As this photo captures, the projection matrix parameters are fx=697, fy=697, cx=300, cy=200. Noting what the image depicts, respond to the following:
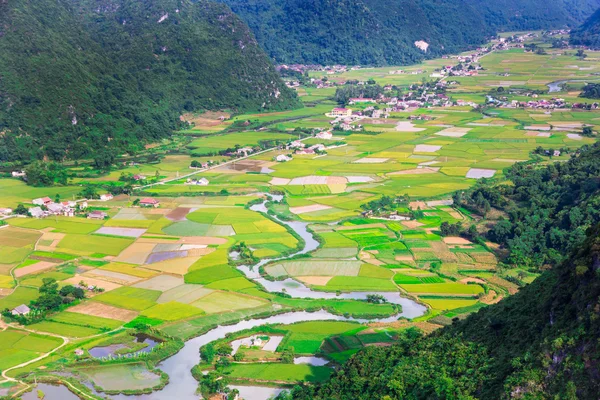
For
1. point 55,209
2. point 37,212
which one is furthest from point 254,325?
point 37,212

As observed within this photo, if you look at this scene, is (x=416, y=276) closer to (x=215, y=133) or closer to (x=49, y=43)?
(x=215, y=133)

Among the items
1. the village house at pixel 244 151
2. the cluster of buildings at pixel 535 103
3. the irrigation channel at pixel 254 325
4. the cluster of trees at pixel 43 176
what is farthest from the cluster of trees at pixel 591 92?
the cluster of trees at pixel 43 176

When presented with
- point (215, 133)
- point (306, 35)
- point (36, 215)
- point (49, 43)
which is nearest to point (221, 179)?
point (36, 215)

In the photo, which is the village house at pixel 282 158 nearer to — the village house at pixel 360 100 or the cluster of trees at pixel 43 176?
the cluster of trees at pixel 43 176

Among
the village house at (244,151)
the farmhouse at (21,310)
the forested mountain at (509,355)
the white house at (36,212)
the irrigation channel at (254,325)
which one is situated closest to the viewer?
the forested mountain at (509,355)

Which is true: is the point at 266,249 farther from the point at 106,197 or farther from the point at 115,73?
the point at 115,73
